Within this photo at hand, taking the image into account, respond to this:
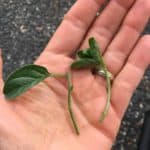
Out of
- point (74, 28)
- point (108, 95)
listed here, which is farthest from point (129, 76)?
point (74, 28)

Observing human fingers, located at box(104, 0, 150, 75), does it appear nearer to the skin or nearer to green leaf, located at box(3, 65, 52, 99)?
the skin

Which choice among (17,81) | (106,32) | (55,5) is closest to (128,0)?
(106,32)

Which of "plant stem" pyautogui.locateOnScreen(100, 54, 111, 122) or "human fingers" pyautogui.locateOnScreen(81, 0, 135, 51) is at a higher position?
"human fingers" pyautogui.locateOnScreen(81, 0, 135, 51)

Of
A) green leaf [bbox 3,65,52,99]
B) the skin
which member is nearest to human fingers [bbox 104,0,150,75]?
the skin

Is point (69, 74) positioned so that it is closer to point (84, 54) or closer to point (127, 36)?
point (84, 54)

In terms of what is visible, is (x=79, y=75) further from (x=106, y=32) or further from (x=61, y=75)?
(x=106, y=32)
